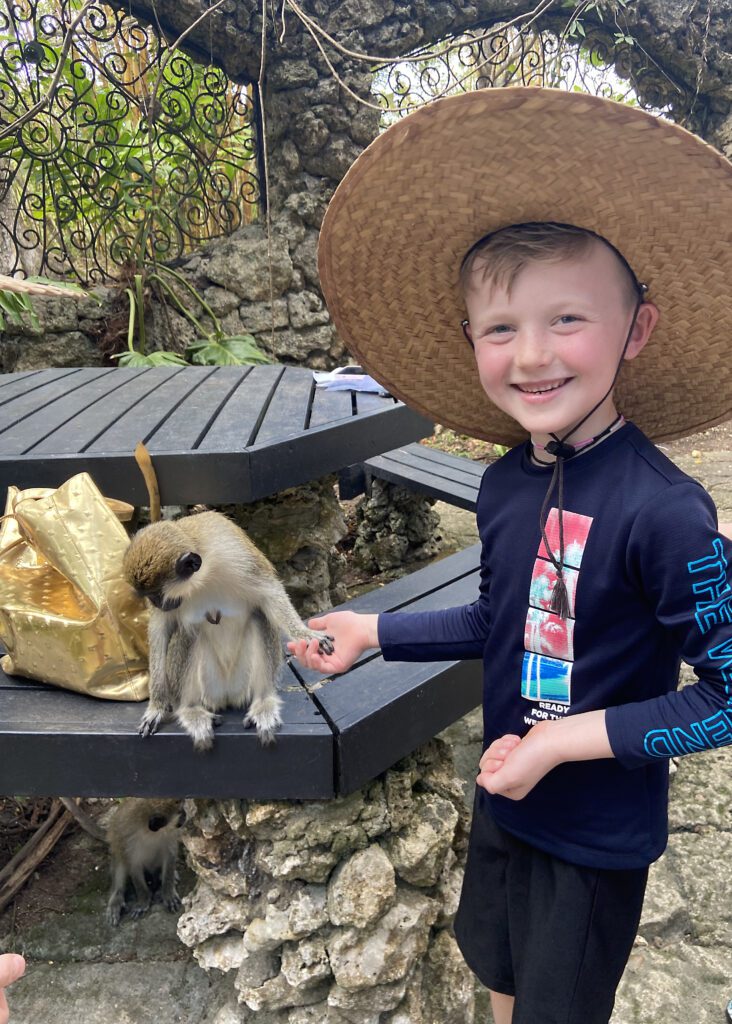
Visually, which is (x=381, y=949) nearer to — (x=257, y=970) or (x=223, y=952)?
(x=257, y=970)

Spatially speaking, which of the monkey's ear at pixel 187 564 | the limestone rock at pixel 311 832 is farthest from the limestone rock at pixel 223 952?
the monkey's ear at pixel 187 564

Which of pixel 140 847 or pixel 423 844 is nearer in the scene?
pixel 423 844

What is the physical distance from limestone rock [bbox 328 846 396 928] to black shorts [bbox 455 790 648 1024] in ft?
1.13

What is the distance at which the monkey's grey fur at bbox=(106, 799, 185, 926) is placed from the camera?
6.95 ft

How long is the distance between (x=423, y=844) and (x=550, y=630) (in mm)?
A: 787

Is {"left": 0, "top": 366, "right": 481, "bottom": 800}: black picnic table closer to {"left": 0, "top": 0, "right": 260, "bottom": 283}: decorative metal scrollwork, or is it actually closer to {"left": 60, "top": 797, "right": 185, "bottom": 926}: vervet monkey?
{"left": 60, "top": 797, "right": 185, "bottom": 926}: vervet monkey

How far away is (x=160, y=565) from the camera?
4.64 feet

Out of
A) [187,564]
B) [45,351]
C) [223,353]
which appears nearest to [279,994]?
[187,564]

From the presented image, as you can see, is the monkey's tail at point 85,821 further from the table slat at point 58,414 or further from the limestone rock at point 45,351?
the limestone rock at point 45,351

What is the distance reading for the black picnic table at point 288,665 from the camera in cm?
146

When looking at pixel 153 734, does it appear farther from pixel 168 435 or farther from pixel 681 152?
pixel 681 152

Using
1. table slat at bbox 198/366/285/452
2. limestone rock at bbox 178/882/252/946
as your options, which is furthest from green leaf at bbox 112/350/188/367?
limestone rock at bbox 178/882/252/946

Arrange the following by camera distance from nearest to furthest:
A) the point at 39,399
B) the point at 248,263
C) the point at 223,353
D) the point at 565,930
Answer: the point at 565,930 < the point at 39,399 < the point at 223,353 < the point at 248,263

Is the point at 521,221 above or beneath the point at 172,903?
above
